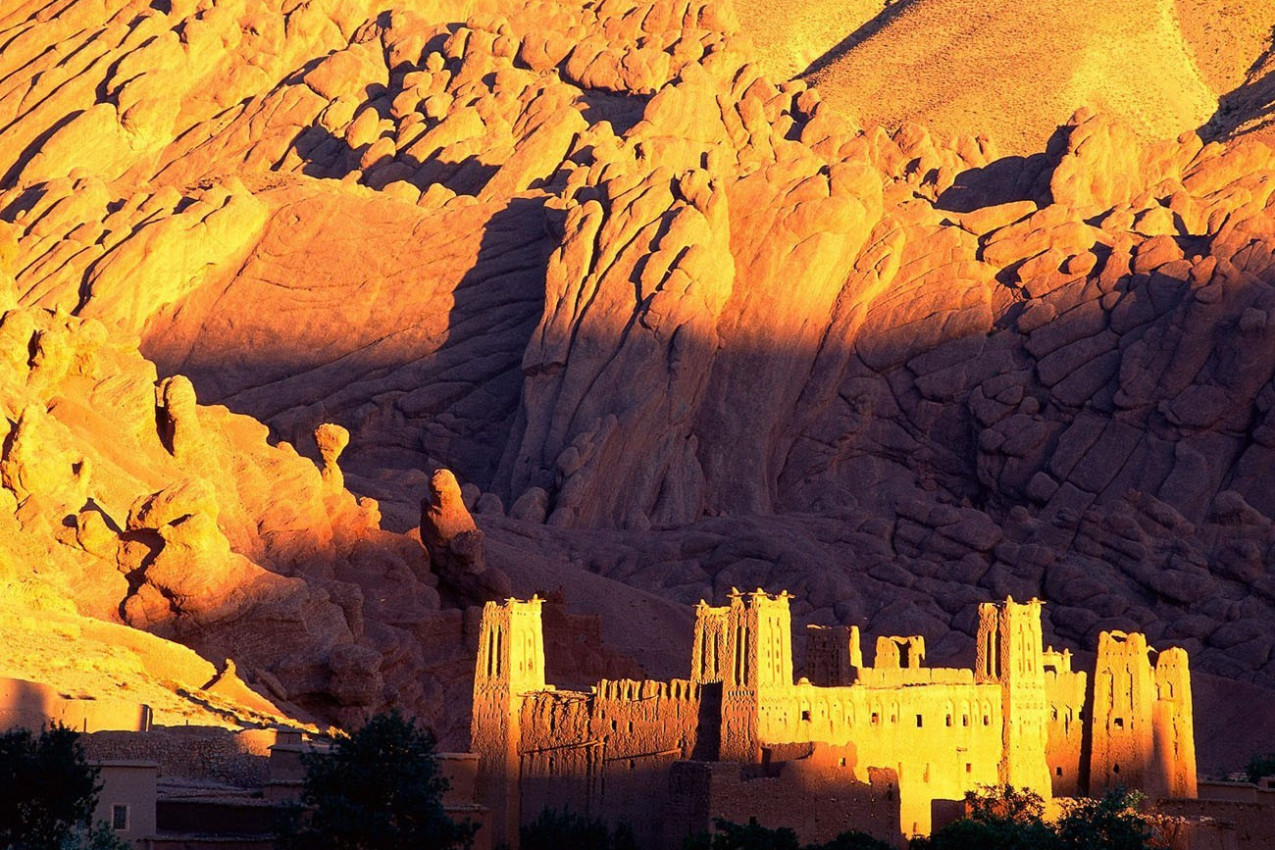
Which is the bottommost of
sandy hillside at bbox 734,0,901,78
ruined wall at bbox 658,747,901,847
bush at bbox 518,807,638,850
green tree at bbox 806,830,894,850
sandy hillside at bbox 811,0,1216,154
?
green tree at bbox 806,830,894,850

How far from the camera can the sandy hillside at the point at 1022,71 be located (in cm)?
15238

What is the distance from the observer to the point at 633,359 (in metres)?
100

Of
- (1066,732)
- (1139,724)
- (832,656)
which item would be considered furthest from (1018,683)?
(832,656)

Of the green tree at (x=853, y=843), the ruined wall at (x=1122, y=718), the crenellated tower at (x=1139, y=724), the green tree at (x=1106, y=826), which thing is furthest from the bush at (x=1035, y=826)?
the crenellated tower at (x=1139, y=724)

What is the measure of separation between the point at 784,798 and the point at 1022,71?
361 feet

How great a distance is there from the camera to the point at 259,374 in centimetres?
10538

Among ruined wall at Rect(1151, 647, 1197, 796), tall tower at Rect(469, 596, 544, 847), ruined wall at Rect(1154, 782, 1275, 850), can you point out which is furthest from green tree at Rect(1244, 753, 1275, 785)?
tall tower at Rect(469, 596, 544, 847)

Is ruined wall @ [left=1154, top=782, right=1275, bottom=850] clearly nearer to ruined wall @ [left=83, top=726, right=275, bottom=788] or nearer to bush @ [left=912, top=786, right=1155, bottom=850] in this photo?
bush @ [left=912, top=786, right=1155, bottom=850]

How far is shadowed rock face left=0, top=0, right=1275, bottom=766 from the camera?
80.9 m

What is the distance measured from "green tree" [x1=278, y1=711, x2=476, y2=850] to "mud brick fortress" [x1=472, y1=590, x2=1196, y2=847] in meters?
5.10

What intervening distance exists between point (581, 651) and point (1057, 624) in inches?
626

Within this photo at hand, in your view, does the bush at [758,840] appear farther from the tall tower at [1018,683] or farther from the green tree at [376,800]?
the tall tower at [1018,683]

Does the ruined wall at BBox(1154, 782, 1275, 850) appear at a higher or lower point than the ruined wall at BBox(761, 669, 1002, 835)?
lower

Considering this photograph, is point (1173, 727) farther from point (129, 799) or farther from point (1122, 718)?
point (129, 799)
